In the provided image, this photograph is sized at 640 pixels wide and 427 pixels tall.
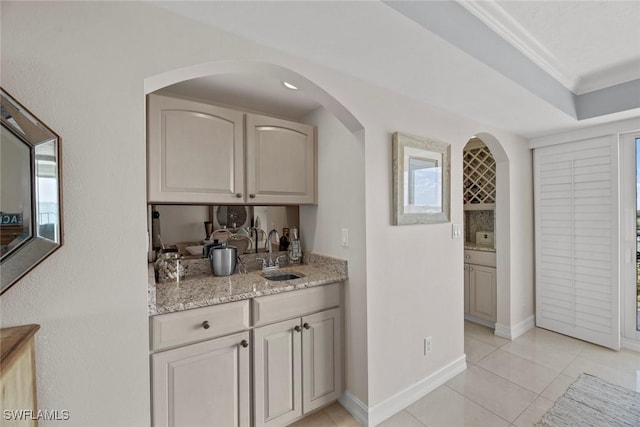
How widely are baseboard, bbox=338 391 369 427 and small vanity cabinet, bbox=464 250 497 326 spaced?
2.11 meters

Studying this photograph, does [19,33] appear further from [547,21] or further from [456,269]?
[456,269]

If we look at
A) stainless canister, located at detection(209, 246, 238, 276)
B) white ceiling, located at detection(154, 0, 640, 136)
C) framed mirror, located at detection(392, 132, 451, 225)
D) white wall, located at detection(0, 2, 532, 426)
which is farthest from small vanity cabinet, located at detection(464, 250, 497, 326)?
white wall, located at detection(0, 2, 532, 426)

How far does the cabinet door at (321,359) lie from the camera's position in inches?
69.3

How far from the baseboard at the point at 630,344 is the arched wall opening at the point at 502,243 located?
0.97m

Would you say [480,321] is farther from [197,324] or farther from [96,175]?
[96,175]

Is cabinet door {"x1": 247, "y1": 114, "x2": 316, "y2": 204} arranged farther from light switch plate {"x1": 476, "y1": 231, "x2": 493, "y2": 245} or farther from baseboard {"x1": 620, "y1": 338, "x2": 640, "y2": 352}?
baseboard {"x1": 620, "y1": 338, "x2": 640, "y2": 352}

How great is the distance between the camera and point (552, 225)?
3002 millimetres

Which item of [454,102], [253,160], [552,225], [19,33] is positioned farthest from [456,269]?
[19,33]

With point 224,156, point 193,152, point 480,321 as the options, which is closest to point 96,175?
point 193,152

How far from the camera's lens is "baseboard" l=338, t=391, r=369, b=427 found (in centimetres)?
176

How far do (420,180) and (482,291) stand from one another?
6.56 feet

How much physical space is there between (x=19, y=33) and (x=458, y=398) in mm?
2937

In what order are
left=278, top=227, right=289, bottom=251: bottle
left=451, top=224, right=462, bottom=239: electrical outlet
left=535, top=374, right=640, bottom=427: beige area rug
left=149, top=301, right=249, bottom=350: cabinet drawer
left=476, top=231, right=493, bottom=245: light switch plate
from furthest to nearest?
left=476, top=231, right=493, bottom=245: light switch plate < left=278, top=227, right=289, bottom=251: bottle < left=451, top=224, right=462, bottom=239: electrical outlet < left=535, top=374, right=640, bottom=427: beige area rug < left=149, top=301, right=249, bottom=350: cabinet drawer

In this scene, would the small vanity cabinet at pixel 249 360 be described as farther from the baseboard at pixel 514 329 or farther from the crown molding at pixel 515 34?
the baseboard at pixel 514 329
